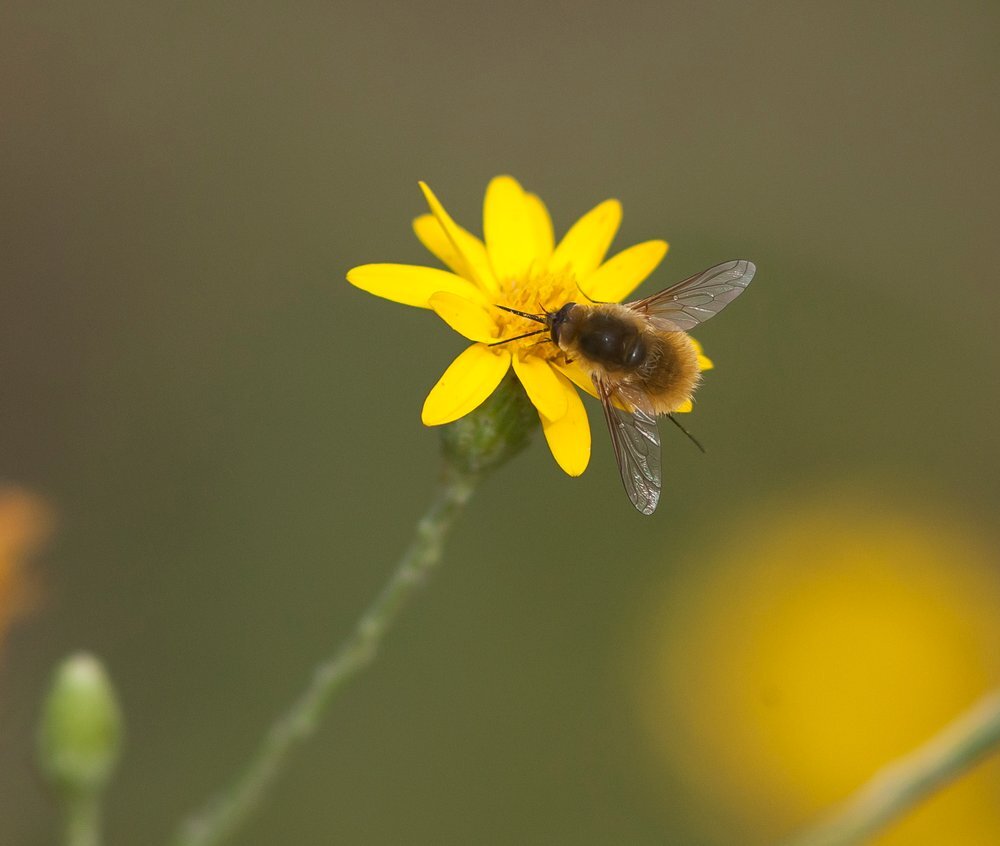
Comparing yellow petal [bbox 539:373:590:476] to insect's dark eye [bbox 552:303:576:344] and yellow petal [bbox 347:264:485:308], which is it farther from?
yellow petal [bbox 347:264:485:308]

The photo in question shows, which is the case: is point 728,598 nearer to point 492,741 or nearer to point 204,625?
point 492,741

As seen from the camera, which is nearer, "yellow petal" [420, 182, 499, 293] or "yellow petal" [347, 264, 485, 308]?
"yellow petal" [347, 264, 485, 308]

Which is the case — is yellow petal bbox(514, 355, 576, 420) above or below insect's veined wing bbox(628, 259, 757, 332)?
below

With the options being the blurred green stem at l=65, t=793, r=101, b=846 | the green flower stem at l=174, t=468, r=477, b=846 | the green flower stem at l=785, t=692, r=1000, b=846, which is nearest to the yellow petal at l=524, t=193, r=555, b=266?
the green flower stem at l=174, t=468, r=477, b=846

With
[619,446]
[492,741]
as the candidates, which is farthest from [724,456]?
[619,446]

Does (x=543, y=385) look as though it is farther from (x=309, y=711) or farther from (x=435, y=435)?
(x=435, y=435)

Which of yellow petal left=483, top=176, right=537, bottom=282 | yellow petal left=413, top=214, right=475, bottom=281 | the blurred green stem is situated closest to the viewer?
the blurred green stem
